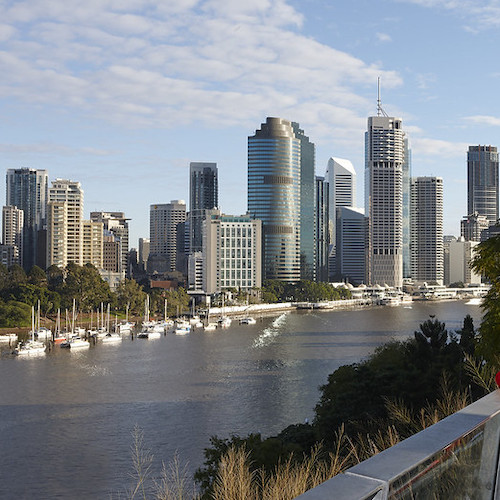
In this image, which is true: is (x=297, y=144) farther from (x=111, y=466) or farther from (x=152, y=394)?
(x=111, y=466)

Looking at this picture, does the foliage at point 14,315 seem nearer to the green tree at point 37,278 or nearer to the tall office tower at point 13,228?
the green tree at point 37,278

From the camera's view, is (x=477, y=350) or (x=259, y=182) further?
(x=259, y=182)

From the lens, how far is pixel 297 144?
549 feet

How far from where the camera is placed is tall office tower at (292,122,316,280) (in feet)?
561

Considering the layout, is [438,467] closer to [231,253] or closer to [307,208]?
[231,253]

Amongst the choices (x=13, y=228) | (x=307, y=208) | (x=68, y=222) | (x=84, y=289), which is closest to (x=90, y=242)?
(x=68, y=222)

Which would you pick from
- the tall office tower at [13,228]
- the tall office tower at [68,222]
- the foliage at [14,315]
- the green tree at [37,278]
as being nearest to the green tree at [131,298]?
the green tree at [37,278]

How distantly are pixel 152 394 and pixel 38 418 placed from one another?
28.3ft

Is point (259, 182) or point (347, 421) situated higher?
point (259, 182)

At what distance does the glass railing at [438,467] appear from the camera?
267 cm

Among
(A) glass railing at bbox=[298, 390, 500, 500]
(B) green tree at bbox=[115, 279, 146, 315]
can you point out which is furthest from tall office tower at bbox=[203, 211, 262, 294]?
(A) glass railing at bbox=[298, 390, 500, 500]

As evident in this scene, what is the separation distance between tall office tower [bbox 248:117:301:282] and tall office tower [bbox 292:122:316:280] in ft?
19.5

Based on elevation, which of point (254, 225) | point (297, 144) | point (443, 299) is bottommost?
point (443, 299)

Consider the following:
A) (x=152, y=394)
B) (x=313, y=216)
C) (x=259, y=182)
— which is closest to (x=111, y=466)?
(x=152, y=394)
